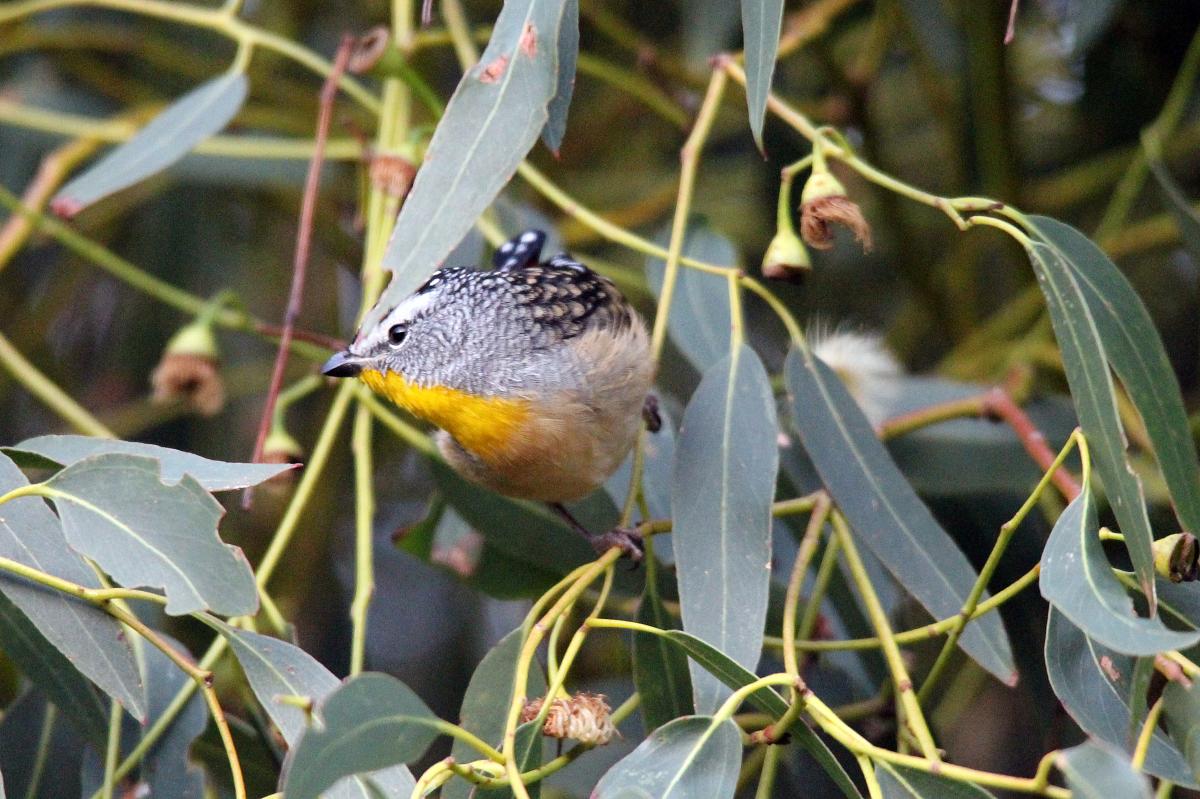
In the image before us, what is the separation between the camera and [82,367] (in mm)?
4398

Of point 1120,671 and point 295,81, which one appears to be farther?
point 295,81

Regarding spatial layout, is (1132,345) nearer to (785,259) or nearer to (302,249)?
(785,259)

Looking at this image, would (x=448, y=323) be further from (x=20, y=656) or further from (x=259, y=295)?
(x=259, y=295)

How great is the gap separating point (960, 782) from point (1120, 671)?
303 mm

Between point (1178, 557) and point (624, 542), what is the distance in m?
0.88

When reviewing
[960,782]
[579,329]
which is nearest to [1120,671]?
[960,782]

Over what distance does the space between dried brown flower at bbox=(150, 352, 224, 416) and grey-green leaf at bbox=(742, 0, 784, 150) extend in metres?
1.45

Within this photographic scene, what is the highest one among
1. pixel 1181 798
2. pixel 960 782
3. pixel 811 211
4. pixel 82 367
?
pixel 811 211

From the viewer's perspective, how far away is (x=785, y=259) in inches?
77.1

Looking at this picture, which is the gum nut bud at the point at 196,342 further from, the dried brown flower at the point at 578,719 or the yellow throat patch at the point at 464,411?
the dried brown flower at the point at 578,719

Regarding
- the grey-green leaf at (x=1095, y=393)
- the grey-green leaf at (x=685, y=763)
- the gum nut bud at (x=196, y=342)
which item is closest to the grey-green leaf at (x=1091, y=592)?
the grey-green leaf at (x=1095, y=393)

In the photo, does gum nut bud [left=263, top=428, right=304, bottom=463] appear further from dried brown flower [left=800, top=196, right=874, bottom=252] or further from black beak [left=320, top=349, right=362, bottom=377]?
dried brown flower [left=800, top=196, right=874, bottom=252]

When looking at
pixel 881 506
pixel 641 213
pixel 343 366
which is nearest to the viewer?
pixel 881 506

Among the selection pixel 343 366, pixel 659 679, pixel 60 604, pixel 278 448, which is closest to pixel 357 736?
pixel 60 604
